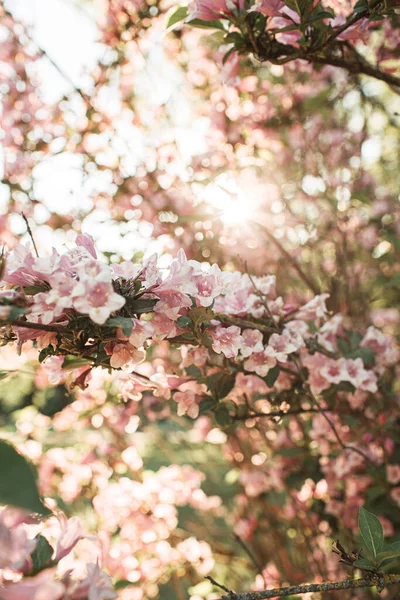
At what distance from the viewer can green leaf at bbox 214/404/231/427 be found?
1.16 metres

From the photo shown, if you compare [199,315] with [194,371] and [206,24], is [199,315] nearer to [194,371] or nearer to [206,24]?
[194,371]

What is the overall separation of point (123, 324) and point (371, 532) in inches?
20.2

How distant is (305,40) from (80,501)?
2.37 m

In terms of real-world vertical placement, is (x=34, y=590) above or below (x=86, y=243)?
below

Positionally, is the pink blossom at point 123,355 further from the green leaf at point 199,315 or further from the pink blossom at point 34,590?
the pink blossom at point 34,590

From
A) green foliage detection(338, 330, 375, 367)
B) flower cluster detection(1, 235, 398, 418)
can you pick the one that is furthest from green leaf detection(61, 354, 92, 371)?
green foliage detection(338, 330, 375, 367)

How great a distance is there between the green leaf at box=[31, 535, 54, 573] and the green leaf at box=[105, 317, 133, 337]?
300 mm

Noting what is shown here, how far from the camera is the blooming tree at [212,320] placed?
0.83 meters

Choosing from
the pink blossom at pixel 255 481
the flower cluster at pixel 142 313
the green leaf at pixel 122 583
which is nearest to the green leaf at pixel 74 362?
the flower cluster at pixel 142 313

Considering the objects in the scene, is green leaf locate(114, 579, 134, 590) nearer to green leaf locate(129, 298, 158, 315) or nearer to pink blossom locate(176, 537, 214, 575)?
pink blossom locate(176, 537, 214, 575)

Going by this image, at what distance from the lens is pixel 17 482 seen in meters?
0.56

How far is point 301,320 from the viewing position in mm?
1178

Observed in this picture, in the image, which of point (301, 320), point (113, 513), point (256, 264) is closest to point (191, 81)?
point (256, 264)

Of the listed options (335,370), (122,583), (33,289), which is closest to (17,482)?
(33,289)
